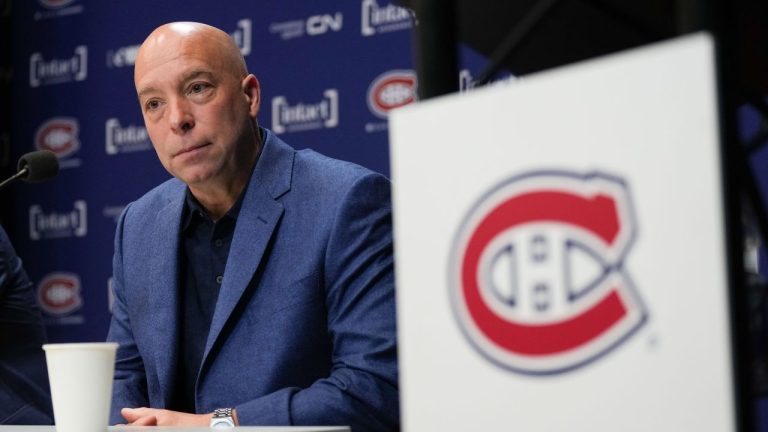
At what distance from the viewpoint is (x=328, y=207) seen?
209 cm

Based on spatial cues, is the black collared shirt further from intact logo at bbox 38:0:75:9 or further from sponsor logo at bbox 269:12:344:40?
intact logo at bbox 38:0:75:9

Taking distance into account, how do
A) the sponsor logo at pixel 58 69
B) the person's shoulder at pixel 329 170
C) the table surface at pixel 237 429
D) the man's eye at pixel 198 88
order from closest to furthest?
the table surface at pixel 237 429, the person's shoulder at pixel 329 170, the man's eye at pixel 198 88, the sponsor logo at pixel 58 69

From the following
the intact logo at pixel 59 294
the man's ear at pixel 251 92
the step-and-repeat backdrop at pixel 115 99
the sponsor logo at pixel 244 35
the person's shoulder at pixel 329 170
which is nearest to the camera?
the person's shoulder at pixel 329 170

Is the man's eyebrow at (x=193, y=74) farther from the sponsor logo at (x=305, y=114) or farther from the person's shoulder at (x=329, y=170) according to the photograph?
the sponsor logo at (x=305, y=114)

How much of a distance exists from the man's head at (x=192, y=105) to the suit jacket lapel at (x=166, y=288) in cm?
11

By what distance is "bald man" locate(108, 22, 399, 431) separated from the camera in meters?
1.89

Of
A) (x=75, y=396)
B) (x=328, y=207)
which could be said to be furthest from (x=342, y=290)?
(x=75, y=396)

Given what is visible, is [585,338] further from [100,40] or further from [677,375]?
[100,40]

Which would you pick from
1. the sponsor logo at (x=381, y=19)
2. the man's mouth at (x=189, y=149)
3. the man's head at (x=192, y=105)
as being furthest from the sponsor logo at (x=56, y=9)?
the man's mouth at (x=189, y=149)

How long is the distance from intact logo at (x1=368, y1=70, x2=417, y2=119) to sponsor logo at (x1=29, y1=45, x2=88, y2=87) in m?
1.51

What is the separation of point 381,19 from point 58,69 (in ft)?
5.56

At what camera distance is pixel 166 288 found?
85.7 inches

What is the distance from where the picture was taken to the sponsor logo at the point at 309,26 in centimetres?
375

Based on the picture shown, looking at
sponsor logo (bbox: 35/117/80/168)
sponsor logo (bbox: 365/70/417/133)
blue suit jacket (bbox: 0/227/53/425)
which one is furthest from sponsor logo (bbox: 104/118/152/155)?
blue suit jacket (bbox: 0/227/53/425)
